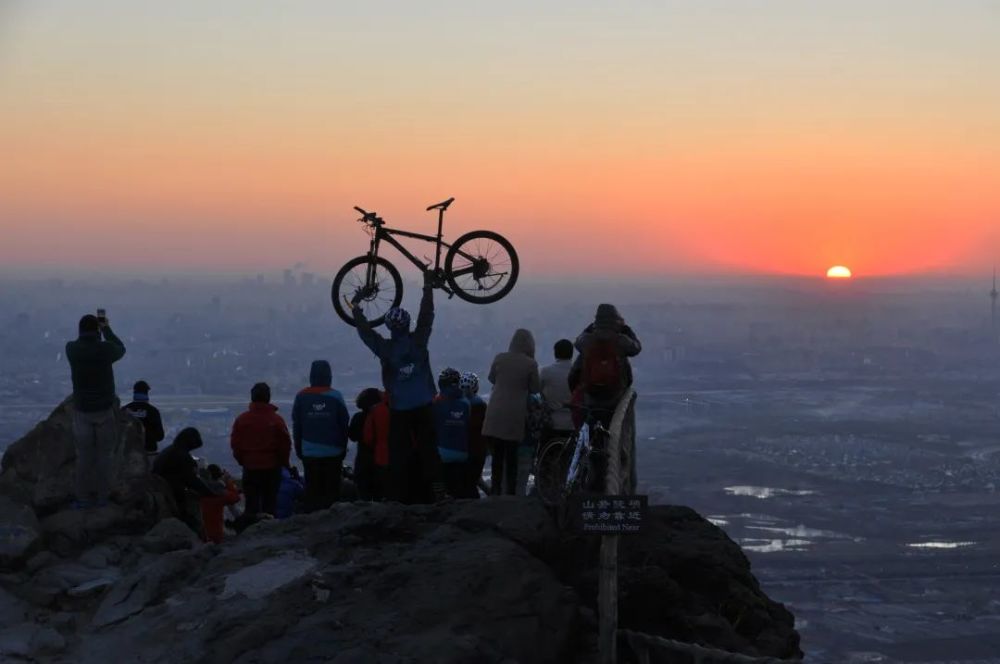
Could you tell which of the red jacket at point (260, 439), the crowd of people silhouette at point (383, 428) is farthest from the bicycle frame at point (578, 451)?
the red jacket at point (260, 439)

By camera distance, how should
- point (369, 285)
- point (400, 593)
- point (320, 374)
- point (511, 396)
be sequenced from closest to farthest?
1. point (400, 593)
2. point (511, 396)
3. point (320, 374)
4. point (369, 285)

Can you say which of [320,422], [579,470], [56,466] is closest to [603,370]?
[579,470]

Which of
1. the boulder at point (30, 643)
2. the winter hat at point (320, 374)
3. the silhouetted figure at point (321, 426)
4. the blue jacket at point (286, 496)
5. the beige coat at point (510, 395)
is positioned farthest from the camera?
the blue jacket at point (286, 496)

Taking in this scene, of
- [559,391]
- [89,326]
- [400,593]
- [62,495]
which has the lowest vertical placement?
[400,593]

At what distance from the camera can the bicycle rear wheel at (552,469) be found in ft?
39.0

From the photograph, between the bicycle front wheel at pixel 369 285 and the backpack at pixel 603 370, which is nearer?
the backpack at pixel 603 370

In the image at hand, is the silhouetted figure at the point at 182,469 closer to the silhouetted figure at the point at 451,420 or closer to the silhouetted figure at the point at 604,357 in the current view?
the silhouetted figure at the point at 451,420

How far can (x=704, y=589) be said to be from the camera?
11.4 m

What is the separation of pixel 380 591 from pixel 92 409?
17.5 ft

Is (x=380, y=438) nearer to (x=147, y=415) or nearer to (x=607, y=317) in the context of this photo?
(x=607, y=317)

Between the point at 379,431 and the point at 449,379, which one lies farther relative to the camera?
the point at 449,379

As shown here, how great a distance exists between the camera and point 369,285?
16.7 meters

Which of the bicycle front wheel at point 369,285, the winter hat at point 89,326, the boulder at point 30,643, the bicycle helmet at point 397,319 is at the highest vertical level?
the bicycle front wheel at point 369,285

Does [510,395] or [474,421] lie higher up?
[510,395]
